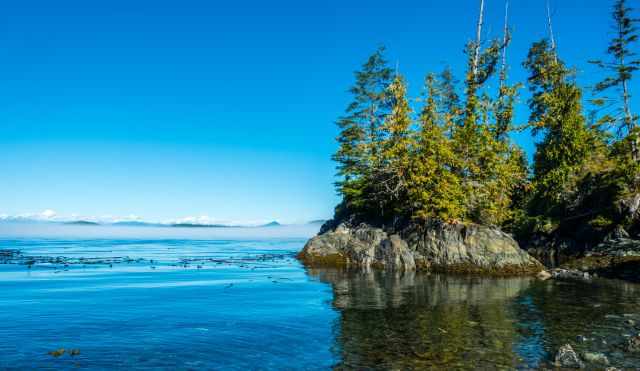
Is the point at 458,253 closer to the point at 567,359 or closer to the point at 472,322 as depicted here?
the point at 472,322

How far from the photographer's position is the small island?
114ft

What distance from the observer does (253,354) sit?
481 inches

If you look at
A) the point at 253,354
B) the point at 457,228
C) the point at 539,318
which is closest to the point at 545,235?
the point at 457,228

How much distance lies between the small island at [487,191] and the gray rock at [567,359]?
21277 millimetres

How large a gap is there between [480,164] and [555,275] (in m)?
12.4

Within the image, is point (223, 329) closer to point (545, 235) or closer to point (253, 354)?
point (253, 354)

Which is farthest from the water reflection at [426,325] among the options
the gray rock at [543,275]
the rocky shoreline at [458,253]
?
the rocky shoreline at [458,253]

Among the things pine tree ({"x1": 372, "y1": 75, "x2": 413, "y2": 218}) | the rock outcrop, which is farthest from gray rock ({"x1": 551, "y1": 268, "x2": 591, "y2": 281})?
pine tree ({"x1": 372, "y1": 75, "x2": 413, "y2": 218})

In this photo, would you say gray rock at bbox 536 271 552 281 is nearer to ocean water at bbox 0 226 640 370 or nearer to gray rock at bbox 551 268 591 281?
gray rock at bbox 551 268 591 281

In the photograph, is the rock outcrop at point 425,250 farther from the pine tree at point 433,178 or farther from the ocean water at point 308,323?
the ocean water at point 308,323

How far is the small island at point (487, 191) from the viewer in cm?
3475

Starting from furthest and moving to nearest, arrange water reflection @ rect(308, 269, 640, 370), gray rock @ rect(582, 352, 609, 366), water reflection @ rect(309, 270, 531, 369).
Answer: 1. water reflection @ rect(308, 269, 640, 370)
2. water reflection @ rect(309, 270, 531, 369)
3. gray rock @ rect(582, 352, 609, 366)

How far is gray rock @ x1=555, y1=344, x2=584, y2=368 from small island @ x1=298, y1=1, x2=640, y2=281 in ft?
69.8

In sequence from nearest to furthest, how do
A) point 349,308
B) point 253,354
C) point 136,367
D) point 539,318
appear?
point 136,367 → point 253,354 → point 539,318 → point 349,308
